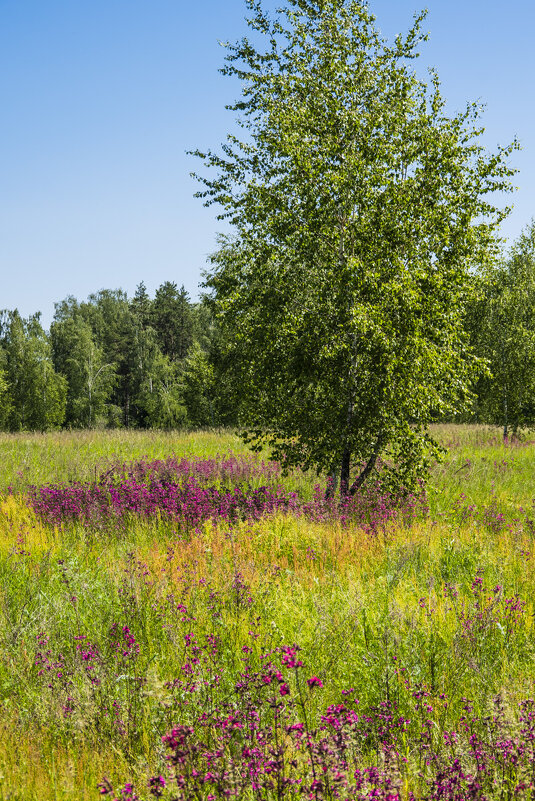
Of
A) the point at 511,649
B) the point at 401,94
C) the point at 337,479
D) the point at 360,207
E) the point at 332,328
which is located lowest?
the point at 511,649

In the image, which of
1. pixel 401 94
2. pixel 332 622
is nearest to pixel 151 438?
pixel 401 94

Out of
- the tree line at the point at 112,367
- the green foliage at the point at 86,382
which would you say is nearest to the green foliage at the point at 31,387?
the tree line at the point at 112,367

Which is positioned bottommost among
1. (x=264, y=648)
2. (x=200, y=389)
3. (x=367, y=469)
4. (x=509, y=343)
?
(x=264, y=648)

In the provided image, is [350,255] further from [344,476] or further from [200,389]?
[200,389]

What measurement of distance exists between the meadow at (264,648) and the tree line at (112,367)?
21636mm

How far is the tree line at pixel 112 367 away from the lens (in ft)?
163

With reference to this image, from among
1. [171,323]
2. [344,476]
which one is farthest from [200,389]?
[171,323]

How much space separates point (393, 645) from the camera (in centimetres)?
416

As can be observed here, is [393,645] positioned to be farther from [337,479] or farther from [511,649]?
[337,479]

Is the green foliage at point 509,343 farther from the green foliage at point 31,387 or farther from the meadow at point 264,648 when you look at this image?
the green foliage at point 31,387

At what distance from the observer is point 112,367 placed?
59312mm

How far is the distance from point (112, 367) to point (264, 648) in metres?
57.6

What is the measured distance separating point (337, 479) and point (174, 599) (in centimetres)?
507

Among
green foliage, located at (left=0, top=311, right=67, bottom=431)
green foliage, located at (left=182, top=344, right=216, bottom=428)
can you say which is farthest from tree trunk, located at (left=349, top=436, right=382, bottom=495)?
green foliage, located at (left=0, top=311, right=67, bottom=431)
